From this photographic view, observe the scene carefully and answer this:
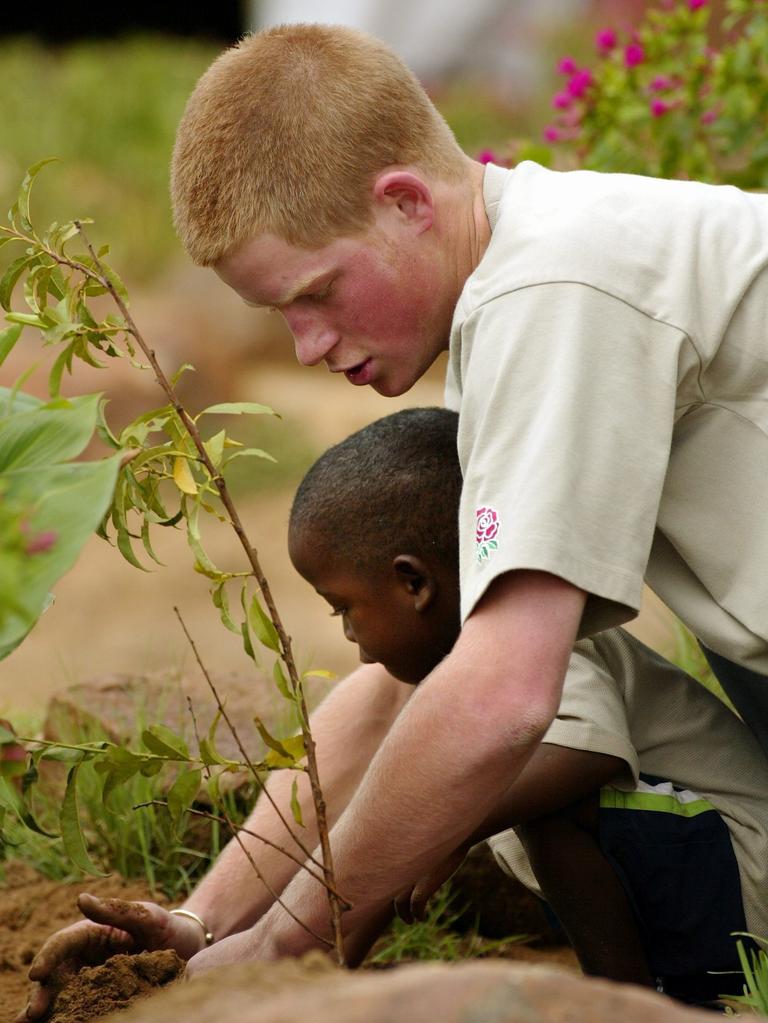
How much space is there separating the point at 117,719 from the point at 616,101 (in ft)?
7.85

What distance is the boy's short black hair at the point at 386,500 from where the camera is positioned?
7.70ft

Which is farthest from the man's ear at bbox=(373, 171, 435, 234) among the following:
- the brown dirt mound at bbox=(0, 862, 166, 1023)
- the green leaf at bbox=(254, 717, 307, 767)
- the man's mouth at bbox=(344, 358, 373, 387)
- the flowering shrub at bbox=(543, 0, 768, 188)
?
the flowering shrub at bbox=(543, 0, 768, 188)

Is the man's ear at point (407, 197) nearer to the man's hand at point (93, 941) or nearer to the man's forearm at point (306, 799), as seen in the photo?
the man's forearm at point (306, 799)

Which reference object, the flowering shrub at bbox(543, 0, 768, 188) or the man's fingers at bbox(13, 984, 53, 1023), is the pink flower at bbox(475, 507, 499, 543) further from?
the flowering shrub at bbox(543, 0, 768, 188)

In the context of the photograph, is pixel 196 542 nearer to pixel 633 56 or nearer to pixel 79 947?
pixel 79 947

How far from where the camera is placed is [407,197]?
2.00 m

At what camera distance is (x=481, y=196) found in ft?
6.82

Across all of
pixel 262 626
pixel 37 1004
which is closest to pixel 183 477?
pixel 262 626

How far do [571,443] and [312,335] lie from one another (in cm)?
52

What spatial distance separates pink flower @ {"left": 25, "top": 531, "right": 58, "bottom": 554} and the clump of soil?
972 millimetres

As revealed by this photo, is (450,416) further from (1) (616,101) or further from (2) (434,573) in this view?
(1) (616,101)

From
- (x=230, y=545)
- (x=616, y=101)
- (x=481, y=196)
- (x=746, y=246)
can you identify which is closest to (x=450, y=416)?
(x=481, y=196)

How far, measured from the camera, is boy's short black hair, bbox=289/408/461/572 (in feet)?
7.70

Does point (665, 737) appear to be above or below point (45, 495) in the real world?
below
